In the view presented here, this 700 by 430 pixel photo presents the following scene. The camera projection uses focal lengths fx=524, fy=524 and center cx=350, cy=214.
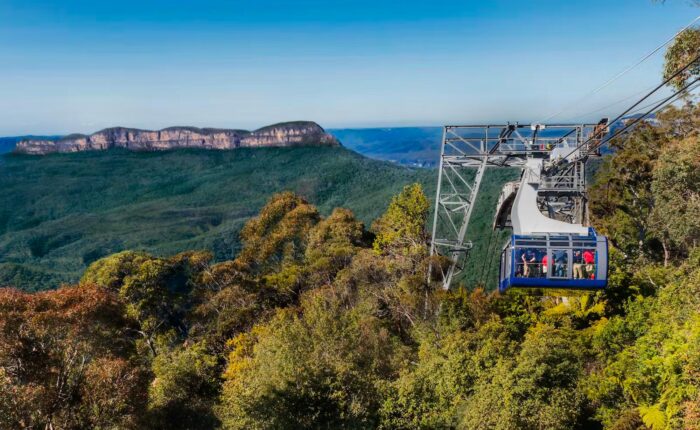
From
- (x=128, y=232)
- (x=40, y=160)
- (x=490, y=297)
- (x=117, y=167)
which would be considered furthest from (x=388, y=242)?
(x=40, y=160)

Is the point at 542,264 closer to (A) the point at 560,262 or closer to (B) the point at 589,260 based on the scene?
(A) the point at 560,262

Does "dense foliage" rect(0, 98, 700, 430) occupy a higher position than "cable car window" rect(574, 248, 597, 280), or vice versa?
"cable car window" rect(574, 248, 597, 280)

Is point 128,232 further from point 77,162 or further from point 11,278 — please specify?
point 77,162

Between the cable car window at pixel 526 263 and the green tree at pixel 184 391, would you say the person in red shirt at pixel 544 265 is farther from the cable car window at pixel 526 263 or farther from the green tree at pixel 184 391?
the green tree at pixel 184 391

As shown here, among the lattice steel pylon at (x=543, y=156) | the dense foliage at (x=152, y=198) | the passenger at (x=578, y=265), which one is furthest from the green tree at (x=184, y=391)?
the dense foliage at (x=152, y=198)

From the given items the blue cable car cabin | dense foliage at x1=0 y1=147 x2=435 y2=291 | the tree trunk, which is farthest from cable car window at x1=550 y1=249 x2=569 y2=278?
dense foliage at x1=0 y1=147 x2=435 y2=291

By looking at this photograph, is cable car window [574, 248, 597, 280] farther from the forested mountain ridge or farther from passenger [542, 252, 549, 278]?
the forested mountain ridge

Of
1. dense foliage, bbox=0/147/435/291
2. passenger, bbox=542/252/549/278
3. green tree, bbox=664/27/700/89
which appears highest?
green tree, bbox=664/27/700/89

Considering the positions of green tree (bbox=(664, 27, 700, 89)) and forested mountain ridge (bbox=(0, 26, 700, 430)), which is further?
green tree (bbox=(664, 27, 700, 89))
